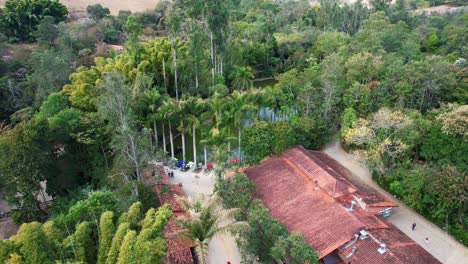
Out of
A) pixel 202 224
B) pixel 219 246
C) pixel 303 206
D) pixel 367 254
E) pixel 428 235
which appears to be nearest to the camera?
pixel 202 224

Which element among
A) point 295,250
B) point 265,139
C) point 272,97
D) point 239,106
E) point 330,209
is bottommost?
point 330,209

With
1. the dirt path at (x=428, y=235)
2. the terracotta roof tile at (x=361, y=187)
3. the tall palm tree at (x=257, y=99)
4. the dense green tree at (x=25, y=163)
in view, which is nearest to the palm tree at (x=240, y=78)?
the tall palm tree at (x=257, y=99)

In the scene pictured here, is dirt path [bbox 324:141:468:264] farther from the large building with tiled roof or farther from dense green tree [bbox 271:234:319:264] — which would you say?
dense green tree [bbox 271:234:319:264]

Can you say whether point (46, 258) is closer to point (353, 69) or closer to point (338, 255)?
point (338, 255)

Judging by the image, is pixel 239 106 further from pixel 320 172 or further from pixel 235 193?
pixel 235 193

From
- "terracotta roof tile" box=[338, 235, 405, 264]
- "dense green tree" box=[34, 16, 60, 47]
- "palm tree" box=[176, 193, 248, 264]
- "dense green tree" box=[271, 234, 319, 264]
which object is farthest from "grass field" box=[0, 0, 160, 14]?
"terracotta roof tile" box=[338, 235, 405, 264]

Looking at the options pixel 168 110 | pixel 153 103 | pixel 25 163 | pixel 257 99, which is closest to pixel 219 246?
pixel 168 110

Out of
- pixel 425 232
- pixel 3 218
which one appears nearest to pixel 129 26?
pixel 3 218
